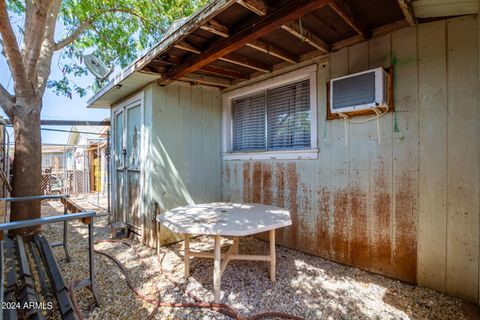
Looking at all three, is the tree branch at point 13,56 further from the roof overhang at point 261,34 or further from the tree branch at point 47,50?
the roof overhang at point 261,34

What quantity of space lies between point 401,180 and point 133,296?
9.24 feet

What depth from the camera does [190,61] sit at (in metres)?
2.85

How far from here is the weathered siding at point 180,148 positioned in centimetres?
353

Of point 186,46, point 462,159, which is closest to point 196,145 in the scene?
point 186,46

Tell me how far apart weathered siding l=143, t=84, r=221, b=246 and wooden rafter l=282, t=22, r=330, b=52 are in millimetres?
2088

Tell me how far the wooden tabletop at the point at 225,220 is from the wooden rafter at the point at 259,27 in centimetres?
172

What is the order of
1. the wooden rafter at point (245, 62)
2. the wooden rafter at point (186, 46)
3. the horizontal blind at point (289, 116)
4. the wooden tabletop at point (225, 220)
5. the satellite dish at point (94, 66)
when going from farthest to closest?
the satellite dish at point (94, 66) → the horizontal blind at point (289, 116) → the wooden rafter at point (245, 62) → the wooden rafter at point (186, 46) → the wooden tabletop at point (225, 220)

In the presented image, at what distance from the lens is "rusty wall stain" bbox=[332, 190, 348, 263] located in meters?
2.72

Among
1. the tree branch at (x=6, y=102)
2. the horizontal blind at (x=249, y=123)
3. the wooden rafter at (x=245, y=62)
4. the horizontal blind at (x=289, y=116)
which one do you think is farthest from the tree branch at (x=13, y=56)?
the horizontal blind at (x=289, y=116)

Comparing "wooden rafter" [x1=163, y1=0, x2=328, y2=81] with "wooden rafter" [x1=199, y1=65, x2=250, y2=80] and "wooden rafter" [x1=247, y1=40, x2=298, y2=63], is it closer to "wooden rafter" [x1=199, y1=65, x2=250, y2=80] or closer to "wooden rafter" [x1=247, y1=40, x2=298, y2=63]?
"wooden rafter" [x1=247, y1=40, x2=298, y2=63]

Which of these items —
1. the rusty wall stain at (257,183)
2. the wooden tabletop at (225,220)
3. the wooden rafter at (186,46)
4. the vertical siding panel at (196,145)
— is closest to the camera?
the wooden tabletop at (225,220)

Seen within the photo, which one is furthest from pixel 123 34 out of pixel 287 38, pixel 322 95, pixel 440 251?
pixel 440 251

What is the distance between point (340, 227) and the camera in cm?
277

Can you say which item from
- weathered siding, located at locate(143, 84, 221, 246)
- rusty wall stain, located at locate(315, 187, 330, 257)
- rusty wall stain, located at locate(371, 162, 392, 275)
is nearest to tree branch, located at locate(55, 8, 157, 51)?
weathered siding, located at locate(143, 84, 221, 246)
